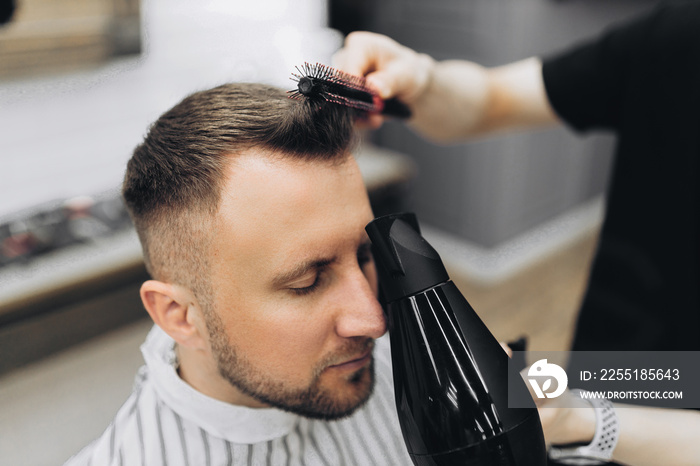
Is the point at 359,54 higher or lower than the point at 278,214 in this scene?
higher

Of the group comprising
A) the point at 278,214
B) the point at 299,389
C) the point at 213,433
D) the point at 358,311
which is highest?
the point at 278,214

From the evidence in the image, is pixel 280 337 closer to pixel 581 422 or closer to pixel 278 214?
pixel 278 214

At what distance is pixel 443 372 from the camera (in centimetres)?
58

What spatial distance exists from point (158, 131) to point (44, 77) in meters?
1.12

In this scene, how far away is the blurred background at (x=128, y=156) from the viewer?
95 cm

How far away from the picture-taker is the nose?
696mm

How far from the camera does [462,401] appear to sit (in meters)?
0.57

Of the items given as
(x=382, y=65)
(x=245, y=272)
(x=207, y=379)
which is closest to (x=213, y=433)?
(x=207, y=379)

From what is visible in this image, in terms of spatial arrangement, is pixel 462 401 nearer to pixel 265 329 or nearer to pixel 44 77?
pixel 265 329

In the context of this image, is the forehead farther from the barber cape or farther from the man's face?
the barber cape

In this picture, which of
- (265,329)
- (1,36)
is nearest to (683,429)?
(265,329)

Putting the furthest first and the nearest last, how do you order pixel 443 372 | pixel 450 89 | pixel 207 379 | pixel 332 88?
pixel 450 89
pixel 207 379
pixel 332 88
pixel 443 372

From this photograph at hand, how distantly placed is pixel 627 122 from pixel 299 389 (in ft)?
3.12

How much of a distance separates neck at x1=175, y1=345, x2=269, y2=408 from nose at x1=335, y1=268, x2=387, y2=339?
0.71 ft
